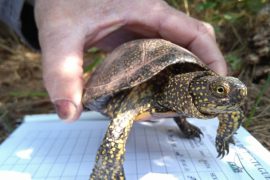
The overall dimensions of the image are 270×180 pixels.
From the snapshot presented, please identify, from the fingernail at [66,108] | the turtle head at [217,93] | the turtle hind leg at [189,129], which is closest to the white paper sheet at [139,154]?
the turtle hind leg at [189,129]

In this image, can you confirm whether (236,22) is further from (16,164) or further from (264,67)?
(16,164)

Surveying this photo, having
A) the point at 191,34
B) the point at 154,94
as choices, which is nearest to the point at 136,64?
the point at 154,94

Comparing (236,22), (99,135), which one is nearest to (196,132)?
(99,135)

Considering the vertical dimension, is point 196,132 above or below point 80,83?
below

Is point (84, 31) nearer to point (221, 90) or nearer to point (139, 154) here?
point (139, 154)

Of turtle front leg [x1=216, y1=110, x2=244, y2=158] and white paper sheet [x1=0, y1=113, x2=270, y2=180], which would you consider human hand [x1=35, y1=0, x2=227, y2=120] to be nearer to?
white paper sheet [x1=0, y1=113, x2=270, y2=180]

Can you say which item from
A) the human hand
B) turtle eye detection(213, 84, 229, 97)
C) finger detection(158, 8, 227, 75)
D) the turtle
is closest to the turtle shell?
the turtle

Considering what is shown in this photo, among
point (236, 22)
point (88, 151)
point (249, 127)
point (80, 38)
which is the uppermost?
point (80, 38)
